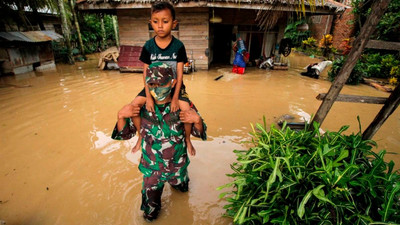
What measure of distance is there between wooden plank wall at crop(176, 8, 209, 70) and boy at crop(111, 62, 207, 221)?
820cm

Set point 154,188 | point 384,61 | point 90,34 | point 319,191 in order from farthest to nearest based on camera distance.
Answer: point 90,34 → point 384,61 → point 154,188 → point 319,191

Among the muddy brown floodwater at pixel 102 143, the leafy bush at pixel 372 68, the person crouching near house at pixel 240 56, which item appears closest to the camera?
the muddy brown floodwater at pixel 102 143

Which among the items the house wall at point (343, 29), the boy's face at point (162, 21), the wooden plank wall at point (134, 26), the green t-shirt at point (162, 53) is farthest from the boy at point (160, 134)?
the house wall at point (343, 29)

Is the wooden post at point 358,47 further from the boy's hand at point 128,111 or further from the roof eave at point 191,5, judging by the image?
the roof eave at point 191,5

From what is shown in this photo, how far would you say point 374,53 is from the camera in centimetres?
980

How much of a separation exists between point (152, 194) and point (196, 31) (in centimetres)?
860

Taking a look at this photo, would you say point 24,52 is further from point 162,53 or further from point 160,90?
point 160,90

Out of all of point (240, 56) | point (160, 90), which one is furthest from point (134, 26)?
point (160, 90)

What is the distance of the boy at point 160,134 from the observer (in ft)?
5.92

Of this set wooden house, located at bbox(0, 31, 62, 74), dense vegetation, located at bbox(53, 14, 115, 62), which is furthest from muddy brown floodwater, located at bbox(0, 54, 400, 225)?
dense vegetation, located at bbox(53, 14, 115, 62)

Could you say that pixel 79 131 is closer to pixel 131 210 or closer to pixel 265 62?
pixel 131 210

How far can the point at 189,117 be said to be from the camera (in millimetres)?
1802

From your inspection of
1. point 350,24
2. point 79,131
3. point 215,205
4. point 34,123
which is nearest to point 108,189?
point 215,205

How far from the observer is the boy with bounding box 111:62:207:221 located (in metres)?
1.81
